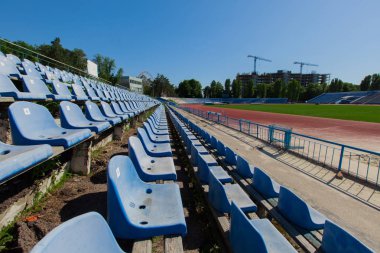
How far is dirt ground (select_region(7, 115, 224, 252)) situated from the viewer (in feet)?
5.90

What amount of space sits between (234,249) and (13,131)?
2325 millimetres

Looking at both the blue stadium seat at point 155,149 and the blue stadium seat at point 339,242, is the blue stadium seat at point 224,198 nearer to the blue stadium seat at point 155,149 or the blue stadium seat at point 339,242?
the blue stadium seat at point 339,242

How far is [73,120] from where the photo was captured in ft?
10.9

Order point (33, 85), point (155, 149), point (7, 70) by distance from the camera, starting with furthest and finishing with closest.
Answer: point (7, 70) → point (155, 149) → point (33, 85)

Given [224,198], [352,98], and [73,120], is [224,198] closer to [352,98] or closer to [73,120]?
[73,120]

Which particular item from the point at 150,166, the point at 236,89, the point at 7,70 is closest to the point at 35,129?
the point at 150,166

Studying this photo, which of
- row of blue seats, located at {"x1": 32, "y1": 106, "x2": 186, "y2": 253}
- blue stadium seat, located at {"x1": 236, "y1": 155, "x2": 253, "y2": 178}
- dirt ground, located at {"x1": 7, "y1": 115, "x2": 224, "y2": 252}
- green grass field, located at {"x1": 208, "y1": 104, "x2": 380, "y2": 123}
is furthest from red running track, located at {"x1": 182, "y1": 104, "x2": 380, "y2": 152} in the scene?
row of blue seats, located at {"x1": 32, "y1": 106, "x2": 186, "y2": 253}

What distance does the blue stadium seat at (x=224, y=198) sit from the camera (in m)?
2.48

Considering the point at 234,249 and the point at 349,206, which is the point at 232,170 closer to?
the point at 349,206

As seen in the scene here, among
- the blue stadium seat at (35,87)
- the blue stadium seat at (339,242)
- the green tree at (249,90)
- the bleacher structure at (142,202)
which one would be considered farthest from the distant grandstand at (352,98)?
the blue stadium seat at (35,87)

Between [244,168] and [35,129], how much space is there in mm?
3314

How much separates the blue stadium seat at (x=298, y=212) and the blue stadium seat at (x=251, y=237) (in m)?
0.59

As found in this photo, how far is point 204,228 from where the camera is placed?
9.09 ft

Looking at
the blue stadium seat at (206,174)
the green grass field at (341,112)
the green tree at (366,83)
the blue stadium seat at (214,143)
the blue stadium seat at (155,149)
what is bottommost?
the green grass field at (341,112)
